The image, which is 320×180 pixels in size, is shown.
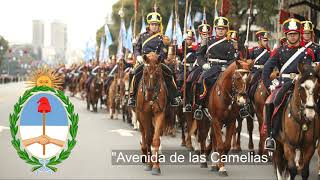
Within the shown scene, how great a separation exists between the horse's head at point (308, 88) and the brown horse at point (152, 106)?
3.84 m

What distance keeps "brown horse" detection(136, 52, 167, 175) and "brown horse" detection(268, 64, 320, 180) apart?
3.06 m

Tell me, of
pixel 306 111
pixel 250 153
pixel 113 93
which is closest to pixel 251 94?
pixel 250 153

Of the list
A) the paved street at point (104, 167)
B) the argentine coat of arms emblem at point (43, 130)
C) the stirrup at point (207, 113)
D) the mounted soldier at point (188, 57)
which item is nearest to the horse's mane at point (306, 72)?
the paved street at point (104, 167)

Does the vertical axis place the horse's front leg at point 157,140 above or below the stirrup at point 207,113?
below

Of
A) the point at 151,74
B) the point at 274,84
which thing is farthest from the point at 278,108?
the point at 151,74

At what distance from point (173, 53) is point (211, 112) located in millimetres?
7382

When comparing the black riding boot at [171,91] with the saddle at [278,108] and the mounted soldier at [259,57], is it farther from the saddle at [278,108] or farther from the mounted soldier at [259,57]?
the saddle at [278,108]

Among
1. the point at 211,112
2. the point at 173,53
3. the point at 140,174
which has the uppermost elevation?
the point at 173,53

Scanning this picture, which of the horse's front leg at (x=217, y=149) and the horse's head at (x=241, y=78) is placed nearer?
the horse's head at (x=241, y=78)

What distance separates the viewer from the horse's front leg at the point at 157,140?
14.6 m

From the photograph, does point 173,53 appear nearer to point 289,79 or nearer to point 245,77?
point 245,77

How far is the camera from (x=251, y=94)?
17656 millimetres

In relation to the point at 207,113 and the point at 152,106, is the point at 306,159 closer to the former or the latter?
the point at 152,106

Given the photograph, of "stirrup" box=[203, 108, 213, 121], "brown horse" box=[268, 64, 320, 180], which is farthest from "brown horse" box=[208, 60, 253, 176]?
"brown horse" box=[268, 64, 320, 180]
